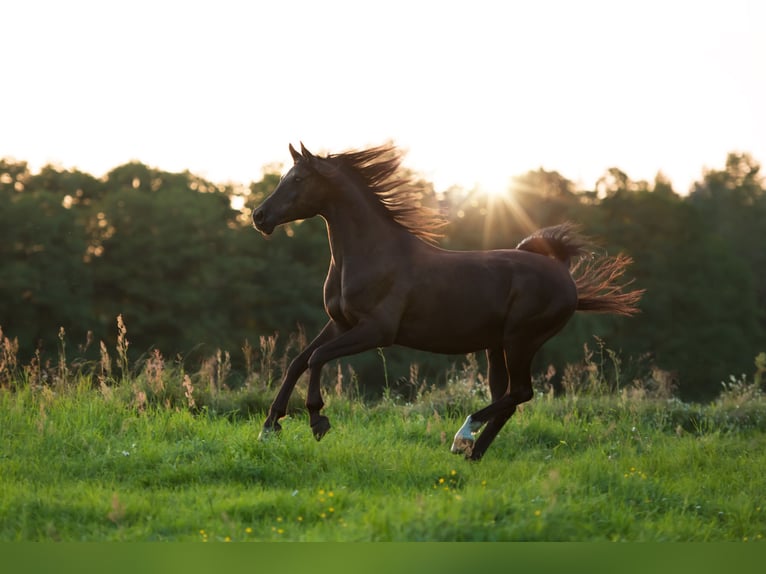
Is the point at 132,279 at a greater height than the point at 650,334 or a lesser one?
greater

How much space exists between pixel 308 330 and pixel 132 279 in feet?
27.0

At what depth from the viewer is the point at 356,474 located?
6.59m

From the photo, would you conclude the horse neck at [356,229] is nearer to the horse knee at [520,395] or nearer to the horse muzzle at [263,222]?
the horse muzzle at [263,222]

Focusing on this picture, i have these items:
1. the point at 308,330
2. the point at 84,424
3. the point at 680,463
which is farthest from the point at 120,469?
the point at 308,330

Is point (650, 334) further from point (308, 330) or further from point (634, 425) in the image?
point (634, 425)

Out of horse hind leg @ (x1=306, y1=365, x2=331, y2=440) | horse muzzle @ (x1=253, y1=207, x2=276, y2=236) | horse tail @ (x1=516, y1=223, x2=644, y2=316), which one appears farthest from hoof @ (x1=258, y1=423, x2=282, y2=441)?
horse tail @ (x1=516, y1=223, x2=644, y2=316)

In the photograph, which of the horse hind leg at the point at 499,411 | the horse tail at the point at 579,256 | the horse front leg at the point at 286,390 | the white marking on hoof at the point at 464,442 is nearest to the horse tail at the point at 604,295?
the horse tail at the point at 579,256

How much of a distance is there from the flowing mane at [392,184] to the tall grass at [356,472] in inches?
81.1

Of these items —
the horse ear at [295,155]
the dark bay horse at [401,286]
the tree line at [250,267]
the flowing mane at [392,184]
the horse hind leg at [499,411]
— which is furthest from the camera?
the tree line at [250,267]

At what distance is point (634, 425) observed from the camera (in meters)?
9.45

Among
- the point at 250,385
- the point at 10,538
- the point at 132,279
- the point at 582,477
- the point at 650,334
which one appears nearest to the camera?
the point at 10,538

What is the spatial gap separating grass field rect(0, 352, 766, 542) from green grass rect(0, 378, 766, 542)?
0.05 ft

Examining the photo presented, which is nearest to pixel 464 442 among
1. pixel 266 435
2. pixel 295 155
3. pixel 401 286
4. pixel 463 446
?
pixel 463 446

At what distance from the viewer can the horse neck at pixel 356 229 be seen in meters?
7.72
